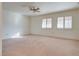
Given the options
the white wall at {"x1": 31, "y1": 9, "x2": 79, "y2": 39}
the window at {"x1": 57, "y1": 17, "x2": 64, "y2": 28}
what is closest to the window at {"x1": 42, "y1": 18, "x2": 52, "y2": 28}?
the white wall at {"x1": 31, "y1": 9, "x2": 79, "y2": 39}

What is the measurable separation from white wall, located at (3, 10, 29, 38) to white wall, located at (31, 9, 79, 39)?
0.17m

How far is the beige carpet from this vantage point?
1.99m

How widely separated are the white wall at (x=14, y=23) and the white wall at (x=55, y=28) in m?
0.17

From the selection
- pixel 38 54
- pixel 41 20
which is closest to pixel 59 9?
pixel 41 20

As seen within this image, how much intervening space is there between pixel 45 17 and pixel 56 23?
269 mm

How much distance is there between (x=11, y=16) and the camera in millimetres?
2025

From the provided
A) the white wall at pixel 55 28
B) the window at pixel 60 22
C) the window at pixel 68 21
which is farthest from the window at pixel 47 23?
the window at pixel 68 21

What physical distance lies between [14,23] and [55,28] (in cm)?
84

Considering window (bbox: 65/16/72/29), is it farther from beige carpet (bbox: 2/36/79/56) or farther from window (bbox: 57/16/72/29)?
beige carpet (bbox: 2/36/79/56)

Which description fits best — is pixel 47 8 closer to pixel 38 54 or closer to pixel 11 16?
pixel 11 16

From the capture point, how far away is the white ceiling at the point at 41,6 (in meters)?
1.85

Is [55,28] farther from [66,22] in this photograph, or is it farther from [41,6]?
[41,6]

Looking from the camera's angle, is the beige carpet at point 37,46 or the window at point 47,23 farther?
the window at point 47,23

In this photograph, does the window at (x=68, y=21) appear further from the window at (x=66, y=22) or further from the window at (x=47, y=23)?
the window at (x=47, y=23)
